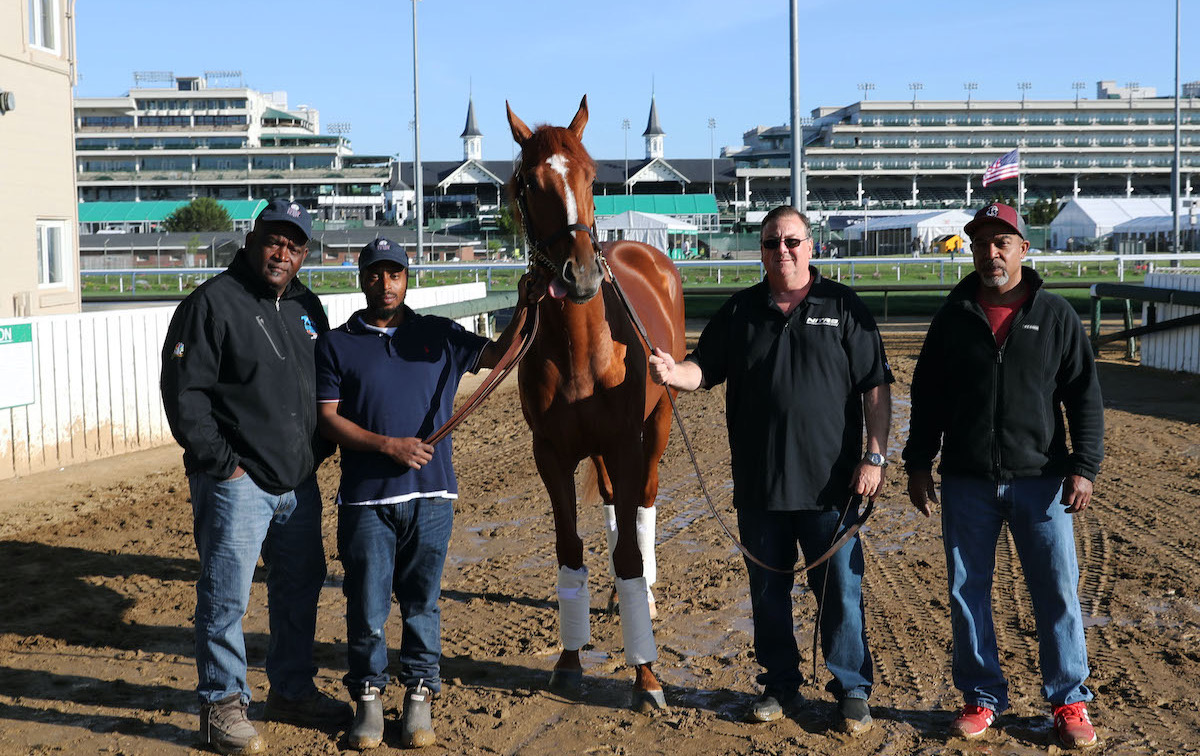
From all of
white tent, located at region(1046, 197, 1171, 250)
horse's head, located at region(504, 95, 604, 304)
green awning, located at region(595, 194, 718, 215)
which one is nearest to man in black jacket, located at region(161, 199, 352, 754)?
horse's head, located at region(504, 95, 604, 304)

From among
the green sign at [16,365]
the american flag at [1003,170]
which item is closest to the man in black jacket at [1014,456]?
the green sign at [16,365]

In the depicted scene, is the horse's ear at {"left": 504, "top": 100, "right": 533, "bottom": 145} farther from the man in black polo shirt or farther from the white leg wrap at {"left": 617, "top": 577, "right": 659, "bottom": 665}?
the white leg wrap at {"left": 617, "top": 577, "right": 659, "bottom": 665}

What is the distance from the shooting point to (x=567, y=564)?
457cm

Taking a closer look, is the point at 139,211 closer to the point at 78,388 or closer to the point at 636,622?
the point at 78,388

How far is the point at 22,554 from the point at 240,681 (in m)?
3.38

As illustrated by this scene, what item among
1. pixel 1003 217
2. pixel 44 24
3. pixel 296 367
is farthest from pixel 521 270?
pixel 1003 217

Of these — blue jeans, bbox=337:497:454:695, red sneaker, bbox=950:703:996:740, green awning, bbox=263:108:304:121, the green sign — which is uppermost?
green awning, bbox=263:108:304:121

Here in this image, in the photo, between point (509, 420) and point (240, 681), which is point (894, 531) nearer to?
point (240, 681)

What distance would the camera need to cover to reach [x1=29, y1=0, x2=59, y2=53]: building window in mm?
13523

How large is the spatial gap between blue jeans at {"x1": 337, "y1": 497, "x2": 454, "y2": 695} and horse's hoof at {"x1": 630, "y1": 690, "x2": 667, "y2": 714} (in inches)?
31.4

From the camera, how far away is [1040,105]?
100562 mm

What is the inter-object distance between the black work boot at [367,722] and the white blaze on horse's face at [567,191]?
184 centimetres

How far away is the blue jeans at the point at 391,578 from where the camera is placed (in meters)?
3.82

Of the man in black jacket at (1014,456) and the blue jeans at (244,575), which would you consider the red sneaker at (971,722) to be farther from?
the blue jeans at (244,575)
